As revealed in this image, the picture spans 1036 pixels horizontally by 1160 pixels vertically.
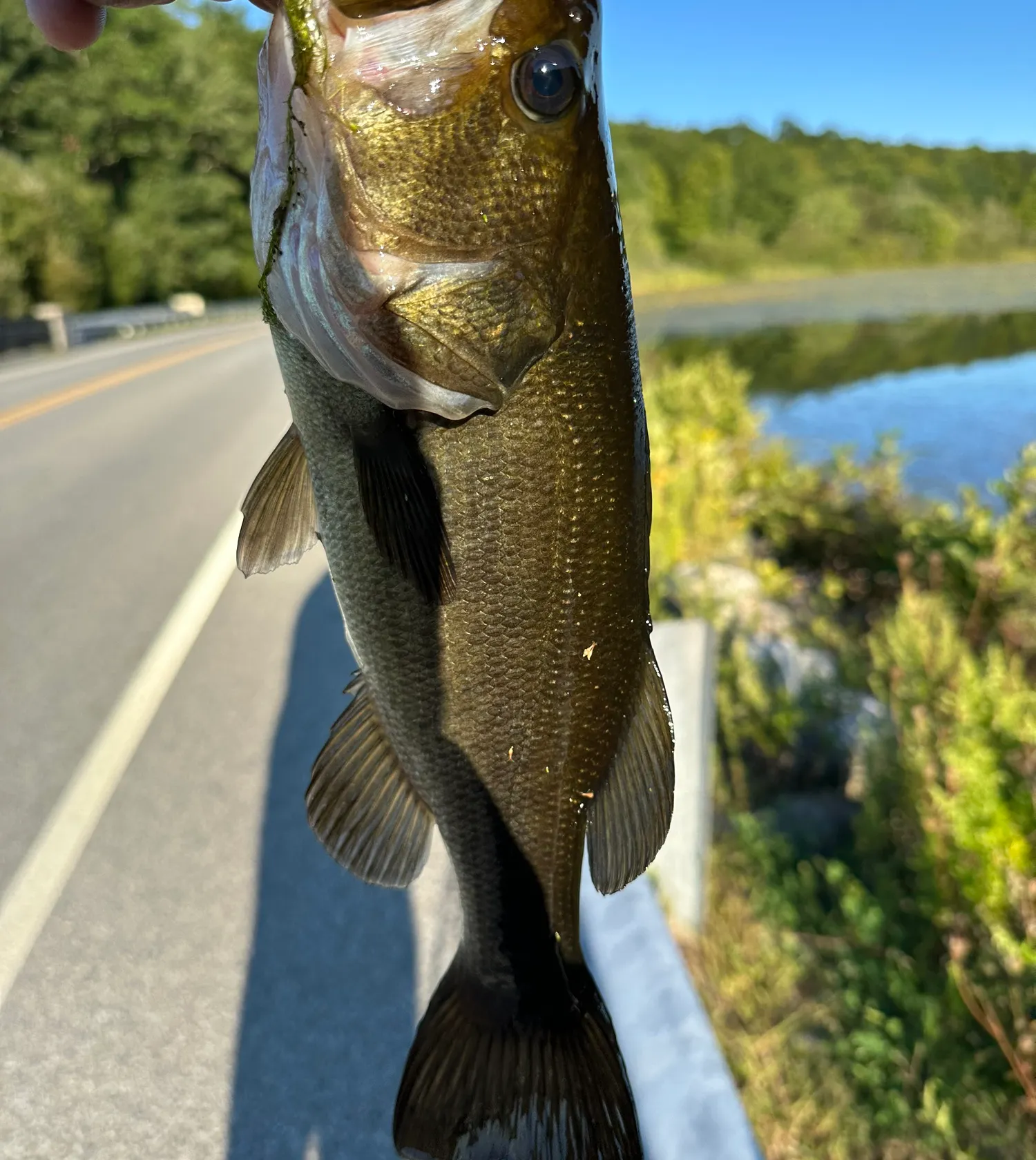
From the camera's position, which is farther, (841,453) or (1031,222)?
(1031,222)

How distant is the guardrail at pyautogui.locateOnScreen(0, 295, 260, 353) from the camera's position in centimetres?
1803

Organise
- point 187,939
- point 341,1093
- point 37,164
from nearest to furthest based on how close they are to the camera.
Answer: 1. point 341,1093
2. point 187,939
3. point 37,164

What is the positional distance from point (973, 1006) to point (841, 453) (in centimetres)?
577

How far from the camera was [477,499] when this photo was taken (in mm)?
1227

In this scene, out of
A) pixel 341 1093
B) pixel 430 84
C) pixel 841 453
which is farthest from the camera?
pixel 841 453

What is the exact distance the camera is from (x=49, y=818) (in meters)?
2.65

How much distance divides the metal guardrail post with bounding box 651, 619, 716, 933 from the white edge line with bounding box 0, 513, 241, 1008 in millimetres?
1786

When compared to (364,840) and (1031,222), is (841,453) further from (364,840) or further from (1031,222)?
(1031,222)

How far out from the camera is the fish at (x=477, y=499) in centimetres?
111

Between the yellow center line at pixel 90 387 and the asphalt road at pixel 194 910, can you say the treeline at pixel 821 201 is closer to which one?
the yellow center line at pixel 90 387

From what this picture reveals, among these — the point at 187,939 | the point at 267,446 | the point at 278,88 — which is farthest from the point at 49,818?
the point at 267,446

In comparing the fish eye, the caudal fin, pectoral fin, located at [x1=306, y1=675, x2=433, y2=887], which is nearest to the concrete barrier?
the caudal fin

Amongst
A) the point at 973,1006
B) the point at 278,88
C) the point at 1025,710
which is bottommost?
the point at 973,1006

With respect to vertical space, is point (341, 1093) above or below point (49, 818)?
above
